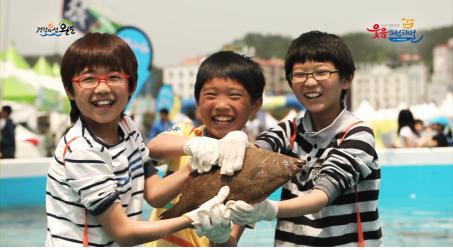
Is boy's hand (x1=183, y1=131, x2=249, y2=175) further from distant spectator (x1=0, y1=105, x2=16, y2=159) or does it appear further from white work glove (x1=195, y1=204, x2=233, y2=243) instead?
distant spectator (x1=0, y1=105, x2=16, y2=159)

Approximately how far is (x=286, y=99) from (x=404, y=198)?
1133 centimetres

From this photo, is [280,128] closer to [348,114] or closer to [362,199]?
[348,114]

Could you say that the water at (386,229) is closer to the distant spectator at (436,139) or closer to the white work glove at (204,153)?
the distant spectator at (436,139)

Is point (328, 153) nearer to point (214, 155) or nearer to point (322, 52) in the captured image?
point (322, 52)

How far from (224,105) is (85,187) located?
0.74 m

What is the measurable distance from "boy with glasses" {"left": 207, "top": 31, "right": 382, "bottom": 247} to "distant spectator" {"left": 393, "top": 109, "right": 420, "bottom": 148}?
830cm

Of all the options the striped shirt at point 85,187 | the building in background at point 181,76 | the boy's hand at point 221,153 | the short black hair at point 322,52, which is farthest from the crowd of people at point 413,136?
the building in background at point 181,76

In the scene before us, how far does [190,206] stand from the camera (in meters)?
2.26

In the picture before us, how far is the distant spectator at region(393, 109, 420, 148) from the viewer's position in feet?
34.5

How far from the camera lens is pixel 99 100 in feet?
7.22

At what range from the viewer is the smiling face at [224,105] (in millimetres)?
2623

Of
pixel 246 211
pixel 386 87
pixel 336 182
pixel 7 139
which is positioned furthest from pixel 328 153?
pixel 386 87

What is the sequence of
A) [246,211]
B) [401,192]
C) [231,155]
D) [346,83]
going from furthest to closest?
1. [401,192]
2. [346,83]
3. [231,155]
4. [246,211]

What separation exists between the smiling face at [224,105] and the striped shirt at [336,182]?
0.56ft
